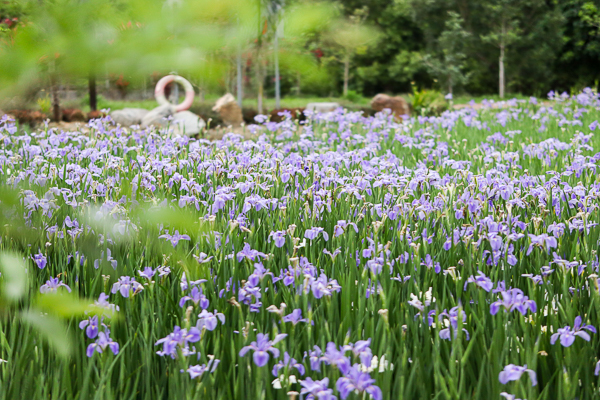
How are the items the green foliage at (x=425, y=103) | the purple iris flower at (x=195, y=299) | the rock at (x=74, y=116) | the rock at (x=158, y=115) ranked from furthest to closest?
1. the green foliage at (x=425, y=103)
2. the rock at (x=74, y=116)
3. the rock at (x=158, y=115)
4. the purple iris flower at (x=195, y=299)

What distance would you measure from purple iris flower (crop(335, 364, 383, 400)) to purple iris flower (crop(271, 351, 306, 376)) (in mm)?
161

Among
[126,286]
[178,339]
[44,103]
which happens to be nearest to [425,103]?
[126,286]

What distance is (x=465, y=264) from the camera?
85.3 inches

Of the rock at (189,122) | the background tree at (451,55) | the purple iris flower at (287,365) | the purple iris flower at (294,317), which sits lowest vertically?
the purple iris flower at (287,365)

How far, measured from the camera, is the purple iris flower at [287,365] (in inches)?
54.0

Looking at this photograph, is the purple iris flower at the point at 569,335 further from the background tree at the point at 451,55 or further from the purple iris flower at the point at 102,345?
the background tree at the point at 451,55

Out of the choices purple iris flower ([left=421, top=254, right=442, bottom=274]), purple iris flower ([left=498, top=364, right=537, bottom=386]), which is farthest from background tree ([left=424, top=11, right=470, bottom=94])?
purple iris flower ([left=498, top=364, right=537, bottom=386])

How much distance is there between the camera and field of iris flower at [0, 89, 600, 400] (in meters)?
1.32

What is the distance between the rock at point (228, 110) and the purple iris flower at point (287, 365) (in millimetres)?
9244

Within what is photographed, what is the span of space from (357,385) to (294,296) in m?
0.65

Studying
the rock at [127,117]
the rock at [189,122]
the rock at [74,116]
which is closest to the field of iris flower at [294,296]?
the rock at [189,122]

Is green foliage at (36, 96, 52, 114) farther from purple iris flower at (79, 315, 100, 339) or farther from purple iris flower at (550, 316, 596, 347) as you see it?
purple iris flower at (550, 316, 596, 347)

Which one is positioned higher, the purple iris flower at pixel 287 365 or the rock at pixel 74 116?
the rock at pixel 74 116

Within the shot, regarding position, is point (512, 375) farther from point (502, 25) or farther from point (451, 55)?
point (502, 25)
